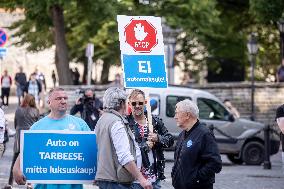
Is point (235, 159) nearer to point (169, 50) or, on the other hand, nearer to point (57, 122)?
point (169, 50)

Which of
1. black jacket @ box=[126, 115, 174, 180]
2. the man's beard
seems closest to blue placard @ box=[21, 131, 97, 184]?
black jacket @ box=[126, 115, 174, 180]

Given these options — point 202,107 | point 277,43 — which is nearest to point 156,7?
point 277,43


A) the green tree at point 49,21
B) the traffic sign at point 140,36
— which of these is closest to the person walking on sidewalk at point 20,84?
the green tree at point 49,21

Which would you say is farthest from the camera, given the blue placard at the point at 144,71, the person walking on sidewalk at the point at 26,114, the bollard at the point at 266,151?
the bollard at the point at 266,151

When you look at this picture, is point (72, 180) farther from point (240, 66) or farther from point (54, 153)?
point (240, 66)

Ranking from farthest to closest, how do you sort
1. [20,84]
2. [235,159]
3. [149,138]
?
[20,84]
[235,159]
[149,138]

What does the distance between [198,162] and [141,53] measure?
2.08 meters

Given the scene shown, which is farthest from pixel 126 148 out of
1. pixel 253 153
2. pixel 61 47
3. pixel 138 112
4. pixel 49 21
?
pixel 49 21

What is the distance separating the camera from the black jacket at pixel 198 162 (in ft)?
32.4

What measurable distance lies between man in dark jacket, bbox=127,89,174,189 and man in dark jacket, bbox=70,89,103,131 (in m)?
11.5

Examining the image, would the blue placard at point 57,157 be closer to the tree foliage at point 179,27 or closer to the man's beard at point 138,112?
the man's beard at point 138,112

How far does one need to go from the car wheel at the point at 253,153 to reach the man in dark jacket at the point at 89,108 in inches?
183

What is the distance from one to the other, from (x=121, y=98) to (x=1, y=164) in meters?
13.6

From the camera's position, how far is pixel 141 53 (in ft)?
38.3
